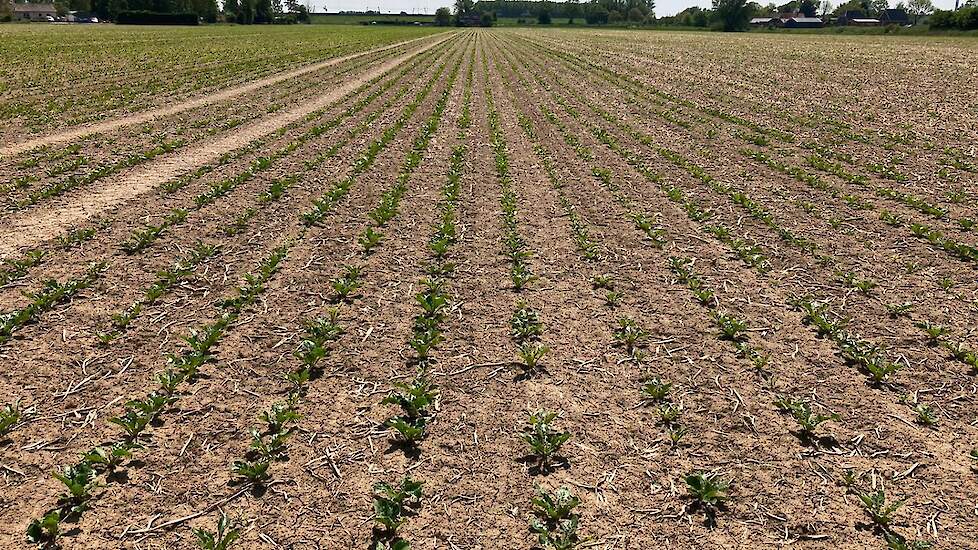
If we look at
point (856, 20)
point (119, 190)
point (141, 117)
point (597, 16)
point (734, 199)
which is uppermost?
point (597, 16)

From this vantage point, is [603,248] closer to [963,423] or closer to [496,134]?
[963,423]

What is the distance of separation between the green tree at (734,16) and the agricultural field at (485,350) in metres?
119

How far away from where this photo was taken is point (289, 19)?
5679 inches

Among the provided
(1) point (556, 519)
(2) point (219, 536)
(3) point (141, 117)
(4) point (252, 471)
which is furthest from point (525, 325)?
(3) point (141, 117)

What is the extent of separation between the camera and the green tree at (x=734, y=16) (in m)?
116

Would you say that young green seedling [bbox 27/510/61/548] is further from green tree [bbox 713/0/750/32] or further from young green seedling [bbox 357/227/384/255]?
green tree [bbox 713/0/750/32]

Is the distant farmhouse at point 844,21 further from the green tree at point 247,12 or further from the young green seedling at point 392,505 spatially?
the young green seedling at point 392,505

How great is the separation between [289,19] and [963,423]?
162 m

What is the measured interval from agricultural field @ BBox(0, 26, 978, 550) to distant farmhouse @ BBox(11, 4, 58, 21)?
19286 cm

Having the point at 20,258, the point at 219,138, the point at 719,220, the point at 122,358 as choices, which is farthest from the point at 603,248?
the point at 219,138

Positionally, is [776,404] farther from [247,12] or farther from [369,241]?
[247,12]

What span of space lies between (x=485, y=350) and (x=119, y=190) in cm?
842

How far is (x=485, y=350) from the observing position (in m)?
5.89

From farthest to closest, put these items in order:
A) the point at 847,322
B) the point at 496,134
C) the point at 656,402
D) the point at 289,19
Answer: the point at 289,19 → the point at 496,134 → the point at 847,322 → the point at 656,402
